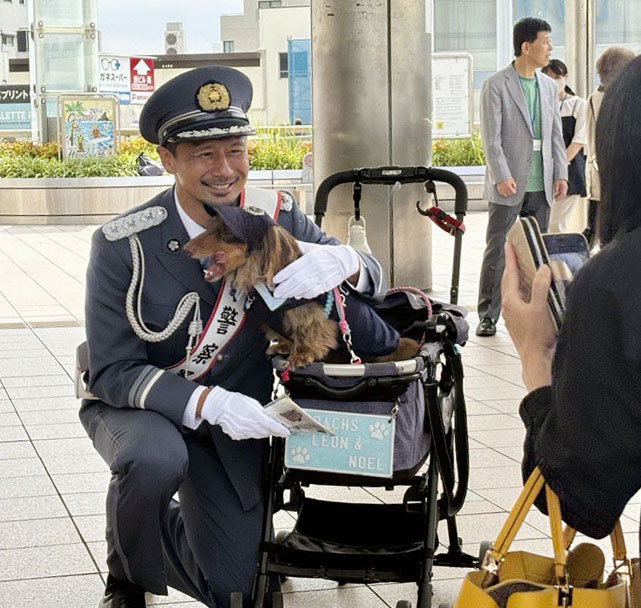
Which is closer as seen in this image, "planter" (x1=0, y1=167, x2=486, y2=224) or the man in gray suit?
the man in gray suit

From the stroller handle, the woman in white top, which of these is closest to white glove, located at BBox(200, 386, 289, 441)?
the stroller handle

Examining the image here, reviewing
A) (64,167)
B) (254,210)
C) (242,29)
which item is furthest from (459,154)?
(242,29)

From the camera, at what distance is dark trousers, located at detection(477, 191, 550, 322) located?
812cm

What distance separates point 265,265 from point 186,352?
456 mm

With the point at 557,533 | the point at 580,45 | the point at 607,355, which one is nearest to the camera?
the point at 607,355

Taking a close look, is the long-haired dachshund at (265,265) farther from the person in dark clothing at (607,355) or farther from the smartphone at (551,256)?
the person in dark clothing at (607,355)

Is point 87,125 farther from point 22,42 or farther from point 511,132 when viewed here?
point 22,42

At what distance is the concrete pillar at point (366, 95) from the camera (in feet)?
30.0

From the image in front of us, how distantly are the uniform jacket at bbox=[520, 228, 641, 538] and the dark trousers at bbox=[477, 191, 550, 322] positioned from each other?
6452 mm

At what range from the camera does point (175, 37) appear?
165ft

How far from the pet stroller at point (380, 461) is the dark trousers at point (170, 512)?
0.11 m

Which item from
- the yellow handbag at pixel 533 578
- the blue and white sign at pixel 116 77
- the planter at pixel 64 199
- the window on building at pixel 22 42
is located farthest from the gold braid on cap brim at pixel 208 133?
the window on building at pixel 22 42

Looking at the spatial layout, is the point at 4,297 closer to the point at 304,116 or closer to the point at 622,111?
the point at 622,111

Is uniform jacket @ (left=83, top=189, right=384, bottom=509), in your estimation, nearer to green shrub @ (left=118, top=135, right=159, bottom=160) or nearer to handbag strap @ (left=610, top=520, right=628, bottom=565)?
handbag strap @ (left=610, top=520, right=628, bottom=565)
